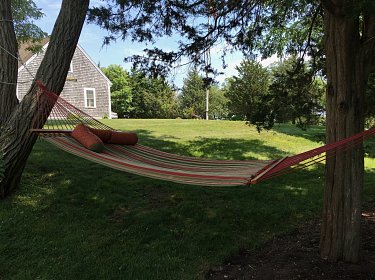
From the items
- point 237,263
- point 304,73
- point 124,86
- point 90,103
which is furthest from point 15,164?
point 124,86

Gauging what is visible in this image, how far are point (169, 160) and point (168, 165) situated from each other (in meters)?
0.21

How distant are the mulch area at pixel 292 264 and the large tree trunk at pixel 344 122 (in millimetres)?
131

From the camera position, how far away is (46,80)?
3.50 m

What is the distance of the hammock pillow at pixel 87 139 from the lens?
2.94 metres

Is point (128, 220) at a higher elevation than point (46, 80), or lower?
lower

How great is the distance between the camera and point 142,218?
3637 millimetres

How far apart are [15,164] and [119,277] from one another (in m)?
1.66

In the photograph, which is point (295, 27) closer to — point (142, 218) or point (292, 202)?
point (292, 202)

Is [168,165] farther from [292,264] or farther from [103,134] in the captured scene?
[292,264]

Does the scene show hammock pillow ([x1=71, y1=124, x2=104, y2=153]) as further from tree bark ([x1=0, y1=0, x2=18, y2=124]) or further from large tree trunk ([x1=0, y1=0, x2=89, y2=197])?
tree bark ([x1=0, y1=0, x2=18, y2=124])

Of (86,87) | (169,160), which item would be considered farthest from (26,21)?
(86,87)

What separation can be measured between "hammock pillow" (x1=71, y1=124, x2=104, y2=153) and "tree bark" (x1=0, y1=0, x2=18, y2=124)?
37.7 inches

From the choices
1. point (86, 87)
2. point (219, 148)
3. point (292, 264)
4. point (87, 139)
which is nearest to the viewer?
point (292, 264)

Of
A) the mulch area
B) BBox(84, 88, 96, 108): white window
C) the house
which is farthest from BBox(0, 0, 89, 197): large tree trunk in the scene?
BBox(84, 88, 96, 108): white window
